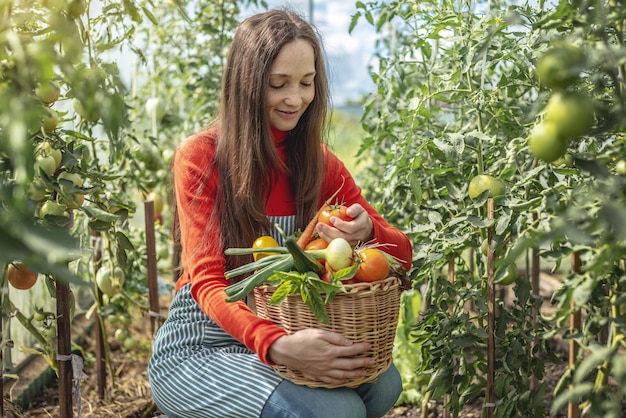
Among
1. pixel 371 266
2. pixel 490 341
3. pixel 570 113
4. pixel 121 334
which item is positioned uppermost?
pixel 570 113

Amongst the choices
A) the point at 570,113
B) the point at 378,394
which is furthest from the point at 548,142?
the point at 378,394

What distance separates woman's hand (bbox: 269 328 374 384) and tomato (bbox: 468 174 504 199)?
15.5 inches

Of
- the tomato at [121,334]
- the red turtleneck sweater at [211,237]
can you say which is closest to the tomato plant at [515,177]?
the red turtleneck sweater at [211,237]

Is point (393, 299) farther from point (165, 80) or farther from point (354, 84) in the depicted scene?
point (354, 84)

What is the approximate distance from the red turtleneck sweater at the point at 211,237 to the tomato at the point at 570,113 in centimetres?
72

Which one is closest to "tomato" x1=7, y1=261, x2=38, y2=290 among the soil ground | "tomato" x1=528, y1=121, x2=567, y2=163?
the soil ground

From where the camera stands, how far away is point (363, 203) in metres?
1.90

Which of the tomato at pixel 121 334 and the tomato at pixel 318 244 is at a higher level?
the tomato at pixel 318 244

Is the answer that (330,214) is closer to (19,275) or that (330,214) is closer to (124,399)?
(19,275)

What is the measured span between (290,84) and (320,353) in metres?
0.62

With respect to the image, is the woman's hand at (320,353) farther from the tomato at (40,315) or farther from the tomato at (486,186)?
the tomato at (40,315)

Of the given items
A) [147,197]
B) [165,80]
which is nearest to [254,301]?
[147,197]

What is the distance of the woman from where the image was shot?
1454 millimetres

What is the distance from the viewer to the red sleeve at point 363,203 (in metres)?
1.69
